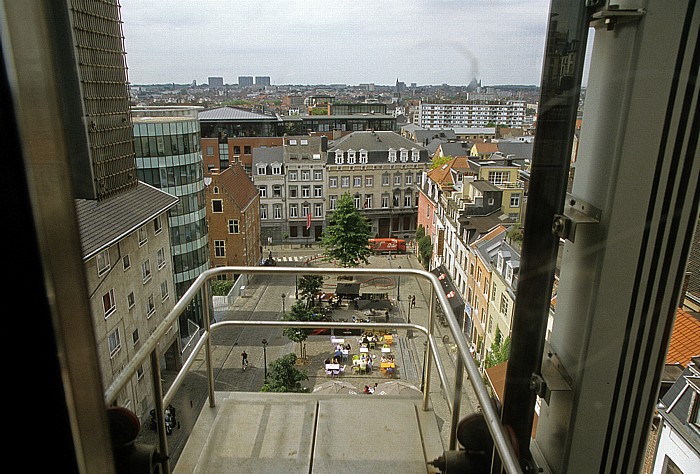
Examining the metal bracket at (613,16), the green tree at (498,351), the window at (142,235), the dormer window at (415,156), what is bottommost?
the green tree at (498,351)

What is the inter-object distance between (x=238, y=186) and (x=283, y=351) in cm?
173

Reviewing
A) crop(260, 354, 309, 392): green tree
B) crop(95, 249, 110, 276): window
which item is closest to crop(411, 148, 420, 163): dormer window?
crop(260, 354, 309, 392): green tree

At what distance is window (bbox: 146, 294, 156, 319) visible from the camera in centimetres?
114

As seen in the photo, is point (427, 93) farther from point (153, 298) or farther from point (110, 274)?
point (110, 274)

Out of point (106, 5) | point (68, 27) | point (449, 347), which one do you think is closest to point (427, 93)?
point (449, 347)

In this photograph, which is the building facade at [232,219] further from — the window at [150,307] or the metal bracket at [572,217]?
the metal bracket at [572,217]

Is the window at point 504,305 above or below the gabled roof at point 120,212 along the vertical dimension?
below

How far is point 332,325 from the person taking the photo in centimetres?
162

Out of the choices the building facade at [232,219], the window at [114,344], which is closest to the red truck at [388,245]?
the building facade at [232,219]

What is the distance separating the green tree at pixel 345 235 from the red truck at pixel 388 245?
478 mm

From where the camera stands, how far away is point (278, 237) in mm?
2838

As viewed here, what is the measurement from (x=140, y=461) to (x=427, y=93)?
55.0 inches

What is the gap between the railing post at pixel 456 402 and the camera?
109 centimetres

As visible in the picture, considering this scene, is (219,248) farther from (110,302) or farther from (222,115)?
(110,302)
